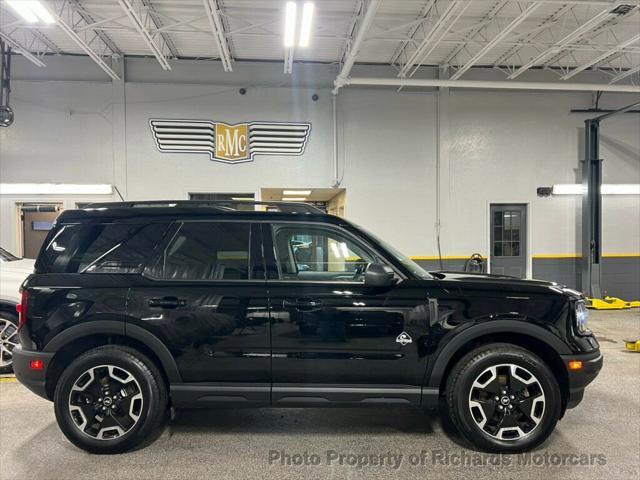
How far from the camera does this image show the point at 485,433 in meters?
2.77

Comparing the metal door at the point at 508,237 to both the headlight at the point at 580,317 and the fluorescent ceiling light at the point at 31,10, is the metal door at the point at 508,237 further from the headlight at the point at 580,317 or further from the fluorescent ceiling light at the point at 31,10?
the fluorescent ceiling light at the point at 31,10

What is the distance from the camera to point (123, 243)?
2939 millimetres

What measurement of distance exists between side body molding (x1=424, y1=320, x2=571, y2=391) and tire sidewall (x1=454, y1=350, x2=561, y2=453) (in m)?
0.16

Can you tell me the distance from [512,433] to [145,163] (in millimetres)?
8657

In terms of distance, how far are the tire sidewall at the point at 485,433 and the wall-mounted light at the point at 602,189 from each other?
7904 mm

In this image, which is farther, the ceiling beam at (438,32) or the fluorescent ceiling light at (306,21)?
the ceiling beam at (438,32)

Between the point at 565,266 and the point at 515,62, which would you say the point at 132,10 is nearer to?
the point at 515,62

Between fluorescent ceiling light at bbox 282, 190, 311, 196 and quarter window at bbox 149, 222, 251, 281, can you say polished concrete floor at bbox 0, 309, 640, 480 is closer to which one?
quarter window at bbox 149, 222, 251, 281

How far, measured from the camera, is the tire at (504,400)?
9.06 feet

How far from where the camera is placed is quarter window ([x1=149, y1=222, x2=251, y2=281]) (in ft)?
9.44

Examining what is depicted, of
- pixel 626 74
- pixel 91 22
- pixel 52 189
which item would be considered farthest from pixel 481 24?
pixel 52 189

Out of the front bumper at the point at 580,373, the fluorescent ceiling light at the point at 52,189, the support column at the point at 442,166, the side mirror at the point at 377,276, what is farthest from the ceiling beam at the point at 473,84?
the front bumper at the point at 580,373

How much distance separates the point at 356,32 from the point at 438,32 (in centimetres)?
152

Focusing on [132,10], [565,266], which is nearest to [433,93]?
[565,266]
